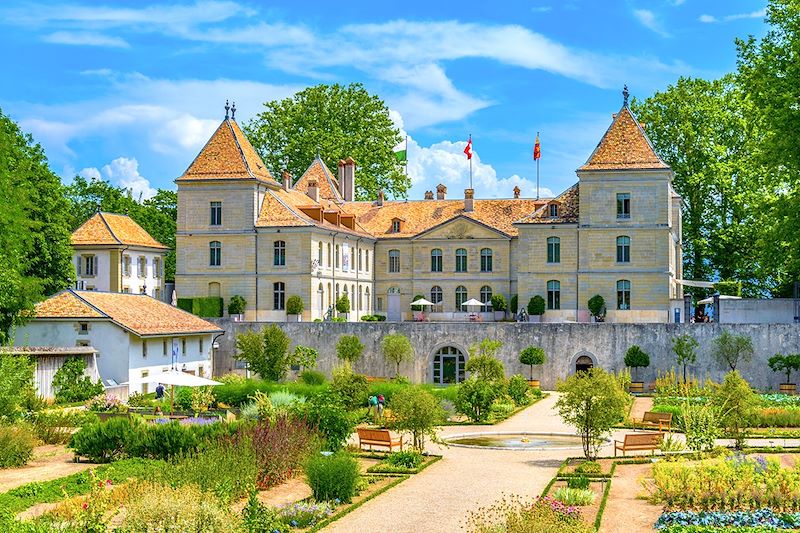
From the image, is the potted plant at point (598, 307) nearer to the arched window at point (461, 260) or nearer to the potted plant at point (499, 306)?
the potted plant at point (499, 306)

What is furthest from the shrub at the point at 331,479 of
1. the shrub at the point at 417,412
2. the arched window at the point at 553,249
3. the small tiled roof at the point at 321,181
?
the small tiled roof at the point at 321,181

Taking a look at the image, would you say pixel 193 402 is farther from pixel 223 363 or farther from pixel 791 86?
pixel 791 86

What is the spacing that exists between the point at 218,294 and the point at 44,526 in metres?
41.1

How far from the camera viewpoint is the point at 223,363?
49.4 meters

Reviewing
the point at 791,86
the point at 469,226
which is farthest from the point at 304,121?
the point at 791,86

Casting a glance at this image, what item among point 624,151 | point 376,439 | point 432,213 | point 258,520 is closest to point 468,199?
point 432,213

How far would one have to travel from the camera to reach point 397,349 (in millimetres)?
46250

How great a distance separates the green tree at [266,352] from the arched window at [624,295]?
16881 millimetres

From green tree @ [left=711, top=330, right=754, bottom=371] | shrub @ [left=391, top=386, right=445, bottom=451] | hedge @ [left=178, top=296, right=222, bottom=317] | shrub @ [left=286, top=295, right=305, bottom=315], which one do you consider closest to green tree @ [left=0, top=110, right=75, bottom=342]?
hedge @ [left=178, top=296, right=222, bottom=317]

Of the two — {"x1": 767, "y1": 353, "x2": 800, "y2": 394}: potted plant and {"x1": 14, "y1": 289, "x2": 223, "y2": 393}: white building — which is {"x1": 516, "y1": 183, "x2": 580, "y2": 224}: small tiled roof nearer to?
{"x1": 767, "y1": 353, "x2": 800, "y2": 394}: potted plant

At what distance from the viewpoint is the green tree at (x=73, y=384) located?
35.6 metres

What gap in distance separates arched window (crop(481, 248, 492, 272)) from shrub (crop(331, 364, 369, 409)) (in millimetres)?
24625

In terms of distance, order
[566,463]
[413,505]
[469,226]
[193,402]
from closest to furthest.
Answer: [413,505] < [566,463] < [193,402] < [469,226]

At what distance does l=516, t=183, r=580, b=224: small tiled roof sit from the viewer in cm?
5253
